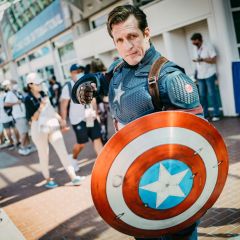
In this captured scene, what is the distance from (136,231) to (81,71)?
4.50 metres

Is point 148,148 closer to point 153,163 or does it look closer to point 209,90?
point 153,163

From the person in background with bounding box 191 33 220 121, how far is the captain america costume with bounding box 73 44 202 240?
601cm

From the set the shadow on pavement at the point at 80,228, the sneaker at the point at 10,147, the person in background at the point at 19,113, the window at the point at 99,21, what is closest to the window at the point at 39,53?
the window at the point at 99,21

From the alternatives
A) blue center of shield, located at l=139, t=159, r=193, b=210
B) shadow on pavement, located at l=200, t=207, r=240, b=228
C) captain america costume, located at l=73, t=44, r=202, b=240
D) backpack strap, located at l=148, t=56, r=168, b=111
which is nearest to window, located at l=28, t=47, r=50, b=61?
shadow on pavement, located at l=200, t=207, r=240, b=228

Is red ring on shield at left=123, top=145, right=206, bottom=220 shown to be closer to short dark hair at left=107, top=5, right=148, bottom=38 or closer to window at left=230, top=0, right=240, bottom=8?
short dark hair at left=107, top=5, right=148, bottom=38

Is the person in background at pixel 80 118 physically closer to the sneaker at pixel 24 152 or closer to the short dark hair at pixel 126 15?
the sneaker at pixel 24 152

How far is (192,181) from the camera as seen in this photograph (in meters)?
1.66

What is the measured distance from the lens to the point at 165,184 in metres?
1.64

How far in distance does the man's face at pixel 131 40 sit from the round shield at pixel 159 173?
0.46m

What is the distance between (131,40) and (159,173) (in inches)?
27.3

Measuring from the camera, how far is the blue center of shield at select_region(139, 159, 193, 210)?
161cm

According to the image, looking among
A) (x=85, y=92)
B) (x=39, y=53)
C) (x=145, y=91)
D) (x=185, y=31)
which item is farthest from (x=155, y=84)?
(x=39, y=53)

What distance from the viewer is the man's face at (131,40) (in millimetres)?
1814

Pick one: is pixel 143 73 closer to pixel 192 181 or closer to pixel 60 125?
pixel 192 181
